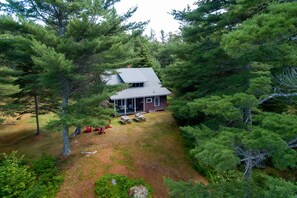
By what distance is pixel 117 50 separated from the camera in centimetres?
1425

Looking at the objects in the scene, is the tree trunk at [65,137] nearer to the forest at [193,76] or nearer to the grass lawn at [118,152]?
the forest at [193,76]

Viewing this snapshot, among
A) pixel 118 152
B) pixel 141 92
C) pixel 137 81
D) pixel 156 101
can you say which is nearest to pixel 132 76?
pixel 137 81

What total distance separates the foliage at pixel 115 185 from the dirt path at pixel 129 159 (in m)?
0.39

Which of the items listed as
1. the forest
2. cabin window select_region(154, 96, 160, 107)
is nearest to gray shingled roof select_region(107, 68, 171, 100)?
cabin window select_region(154, 96, 160, 107)

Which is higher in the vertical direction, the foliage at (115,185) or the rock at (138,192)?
the foliage at (115,185)

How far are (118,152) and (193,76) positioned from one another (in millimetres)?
7796

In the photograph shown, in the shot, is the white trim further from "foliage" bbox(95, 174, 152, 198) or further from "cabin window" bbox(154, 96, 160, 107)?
"foliage" bbox(95, 174, 152, 198)

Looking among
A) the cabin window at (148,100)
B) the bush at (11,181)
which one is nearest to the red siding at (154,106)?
the cabin window at (148,100)

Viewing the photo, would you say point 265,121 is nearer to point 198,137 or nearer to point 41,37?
point 198,137

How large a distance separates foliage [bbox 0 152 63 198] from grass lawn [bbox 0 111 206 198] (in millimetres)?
630

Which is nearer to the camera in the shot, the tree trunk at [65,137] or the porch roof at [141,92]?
the tree trunk at [65,137]

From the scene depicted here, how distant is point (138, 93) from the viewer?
25719mm

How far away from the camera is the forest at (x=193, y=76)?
8.52 m

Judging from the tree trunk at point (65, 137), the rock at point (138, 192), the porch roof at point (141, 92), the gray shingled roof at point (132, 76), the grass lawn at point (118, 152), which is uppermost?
the gray shingled roof at point (132, 76)
